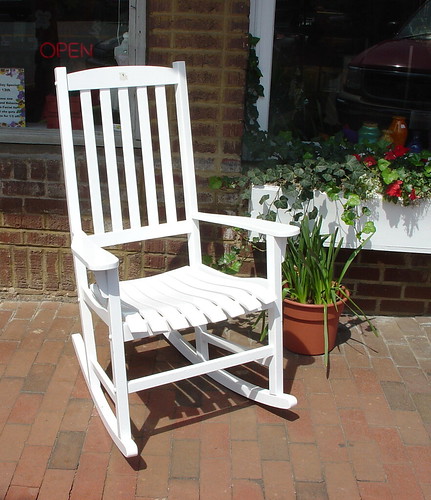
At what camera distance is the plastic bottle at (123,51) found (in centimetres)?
323

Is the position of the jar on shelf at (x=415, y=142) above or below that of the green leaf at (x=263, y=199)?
above

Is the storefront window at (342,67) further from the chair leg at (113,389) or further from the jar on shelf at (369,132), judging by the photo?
the chair leg at (113,389)

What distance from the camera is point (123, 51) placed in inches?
128

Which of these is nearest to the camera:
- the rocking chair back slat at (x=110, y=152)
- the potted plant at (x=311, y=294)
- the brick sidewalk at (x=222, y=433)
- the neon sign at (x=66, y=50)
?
the brick sidewalk at (x=222, y=433)

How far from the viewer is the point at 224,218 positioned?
270 centimetres

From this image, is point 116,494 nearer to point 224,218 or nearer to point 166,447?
point 166,447

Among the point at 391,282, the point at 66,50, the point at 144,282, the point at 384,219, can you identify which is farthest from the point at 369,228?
the point at 66,50

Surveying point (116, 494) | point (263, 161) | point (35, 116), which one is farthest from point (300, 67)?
point (116, 494)

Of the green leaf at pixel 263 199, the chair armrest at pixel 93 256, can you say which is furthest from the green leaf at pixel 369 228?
the chair armrest at pixel 93 256

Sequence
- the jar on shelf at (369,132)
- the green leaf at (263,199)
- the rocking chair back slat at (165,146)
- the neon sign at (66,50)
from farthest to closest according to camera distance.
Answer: the jar on shelf at (369,132) → the neon sign at (66,50) → the green leaf at (263,199) → the rocking chair back slat at (165,146)

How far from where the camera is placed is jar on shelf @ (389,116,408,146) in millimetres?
3492

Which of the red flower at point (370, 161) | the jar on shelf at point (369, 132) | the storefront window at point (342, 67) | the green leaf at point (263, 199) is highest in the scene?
the storefront window at point (342, 67)

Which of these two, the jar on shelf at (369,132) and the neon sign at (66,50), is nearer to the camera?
the neon sign at (66,50)

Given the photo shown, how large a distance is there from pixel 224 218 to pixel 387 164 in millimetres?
886
